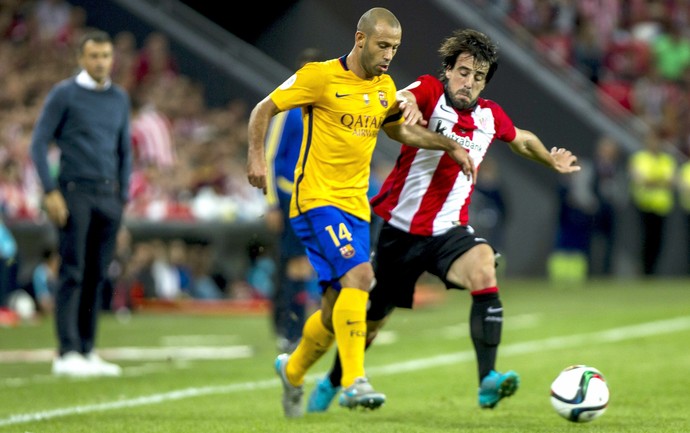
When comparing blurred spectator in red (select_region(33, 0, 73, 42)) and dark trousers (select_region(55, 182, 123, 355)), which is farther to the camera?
blurred spectator in red (select_region(33, 0, 73, 42))

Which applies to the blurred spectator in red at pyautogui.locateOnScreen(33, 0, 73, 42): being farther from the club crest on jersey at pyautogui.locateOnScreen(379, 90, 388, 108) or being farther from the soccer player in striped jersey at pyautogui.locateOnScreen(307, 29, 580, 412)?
the club crest on jersey at pyautogui.locateOnScreen(379, 90, 388, 108)

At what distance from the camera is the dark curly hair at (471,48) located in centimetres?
759

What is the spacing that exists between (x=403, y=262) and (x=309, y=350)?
0.76 m

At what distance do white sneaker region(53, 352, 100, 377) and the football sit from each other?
433 cm

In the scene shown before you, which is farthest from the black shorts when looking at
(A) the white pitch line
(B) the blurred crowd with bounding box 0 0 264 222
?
(B) the blurred crowd with bounding box 0 0 264 222

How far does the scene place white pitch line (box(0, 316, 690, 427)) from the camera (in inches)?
317

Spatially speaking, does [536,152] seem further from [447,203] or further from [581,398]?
[581,398]

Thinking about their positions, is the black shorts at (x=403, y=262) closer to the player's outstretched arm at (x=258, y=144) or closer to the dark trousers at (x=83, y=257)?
the player's outstretched arm at (x=258, y=144)

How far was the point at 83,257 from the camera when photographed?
10.5m

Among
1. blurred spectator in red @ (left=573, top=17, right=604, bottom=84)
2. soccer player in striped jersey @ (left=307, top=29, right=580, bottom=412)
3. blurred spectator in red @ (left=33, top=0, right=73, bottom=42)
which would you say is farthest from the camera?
blurred spectator in red @ (left=573, top=17, right=604, bottom=84)

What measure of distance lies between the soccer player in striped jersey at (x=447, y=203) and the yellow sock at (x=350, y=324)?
0.54 m

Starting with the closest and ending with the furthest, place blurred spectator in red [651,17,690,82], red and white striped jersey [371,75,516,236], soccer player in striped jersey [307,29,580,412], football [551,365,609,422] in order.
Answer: football [551,365,609,422] → soccer player in striped jersey [307,29,580,412] → red and white striped jersey [371,75,516,236] → blurred spectator in red [651,17,690,82]

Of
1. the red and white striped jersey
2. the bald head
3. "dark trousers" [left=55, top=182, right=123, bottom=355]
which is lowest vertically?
"dark trousers" [left=55, top=182, right=123, bottom=355]

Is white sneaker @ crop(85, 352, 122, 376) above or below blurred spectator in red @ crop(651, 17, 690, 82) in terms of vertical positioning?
below
